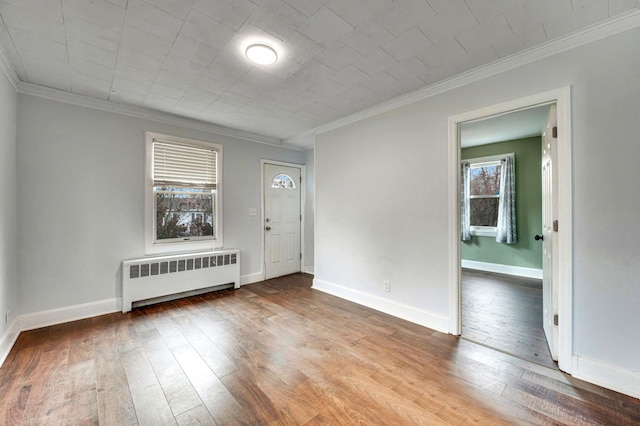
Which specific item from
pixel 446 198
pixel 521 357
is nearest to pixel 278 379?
pixel 521 357

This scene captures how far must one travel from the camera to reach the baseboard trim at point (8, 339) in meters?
2.15

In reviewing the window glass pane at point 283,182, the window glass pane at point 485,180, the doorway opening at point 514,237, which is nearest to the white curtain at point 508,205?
the doorway opening at point 514,237

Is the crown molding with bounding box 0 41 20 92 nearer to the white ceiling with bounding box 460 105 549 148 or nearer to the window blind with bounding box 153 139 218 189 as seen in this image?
the window blind with bounding box 153 139 218 189

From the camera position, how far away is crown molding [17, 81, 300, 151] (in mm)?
2743

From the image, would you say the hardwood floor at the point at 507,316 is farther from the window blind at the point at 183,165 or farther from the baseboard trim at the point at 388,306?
the window blind at the point at 183,165

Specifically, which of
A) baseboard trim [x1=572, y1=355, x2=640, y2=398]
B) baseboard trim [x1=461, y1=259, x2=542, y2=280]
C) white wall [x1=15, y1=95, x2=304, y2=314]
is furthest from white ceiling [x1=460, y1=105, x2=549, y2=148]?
white wall [x1=15, y1=95, x2=304, y2=314]

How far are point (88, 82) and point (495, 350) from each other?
4.71 m

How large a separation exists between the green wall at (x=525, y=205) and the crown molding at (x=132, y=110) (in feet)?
15.4

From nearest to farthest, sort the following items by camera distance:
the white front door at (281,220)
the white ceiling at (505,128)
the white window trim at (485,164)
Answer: the white ceiling at (505,128), the white front door at (281,220), the white window trim at (485,164)

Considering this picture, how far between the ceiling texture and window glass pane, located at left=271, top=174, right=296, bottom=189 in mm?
2037

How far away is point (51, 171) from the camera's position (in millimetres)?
2840

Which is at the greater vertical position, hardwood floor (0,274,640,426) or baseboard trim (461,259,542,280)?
baseboard trim (461,259,542,280)

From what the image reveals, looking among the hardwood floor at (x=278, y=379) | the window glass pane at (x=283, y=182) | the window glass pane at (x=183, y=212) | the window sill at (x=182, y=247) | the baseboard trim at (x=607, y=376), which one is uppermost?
the window glass pane at (x=283, y=182)

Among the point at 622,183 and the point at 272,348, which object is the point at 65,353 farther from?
the point at 622,183
